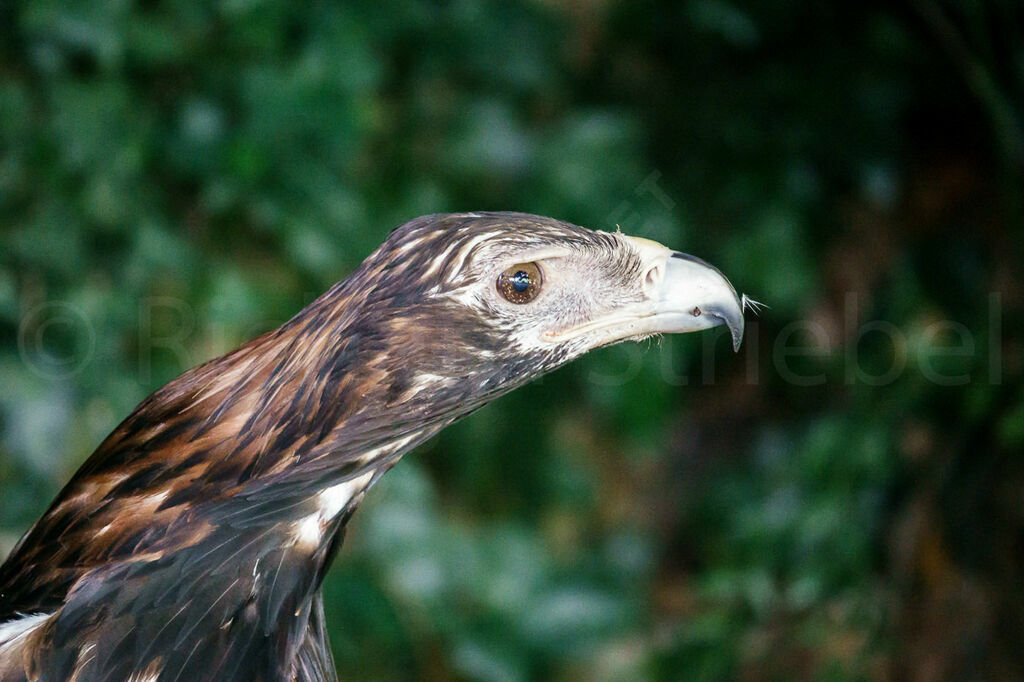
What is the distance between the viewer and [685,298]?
4.06 feet

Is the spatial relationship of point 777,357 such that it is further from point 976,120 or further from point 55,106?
point 55,106

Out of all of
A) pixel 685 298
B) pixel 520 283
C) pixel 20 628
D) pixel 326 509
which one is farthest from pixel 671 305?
pixel 20 628

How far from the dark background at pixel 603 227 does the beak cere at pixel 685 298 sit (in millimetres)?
1038

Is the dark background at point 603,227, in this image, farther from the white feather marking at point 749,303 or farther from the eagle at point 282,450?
the eagle at point 282,450

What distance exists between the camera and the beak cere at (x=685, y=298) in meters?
1.23

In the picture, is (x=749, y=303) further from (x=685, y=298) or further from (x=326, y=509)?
(x=326, y=509)

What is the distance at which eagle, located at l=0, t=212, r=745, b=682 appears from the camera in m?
1.08

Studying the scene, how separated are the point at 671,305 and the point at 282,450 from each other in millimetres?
493

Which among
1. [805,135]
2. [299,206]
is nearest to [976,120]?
[805,135]

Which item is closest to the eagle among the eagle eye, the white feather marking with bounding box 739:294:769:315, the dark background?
the eagle eye

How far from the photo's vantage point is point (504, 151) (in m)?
2.38

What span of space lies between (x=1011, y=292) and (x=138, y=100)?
210 centimetres
